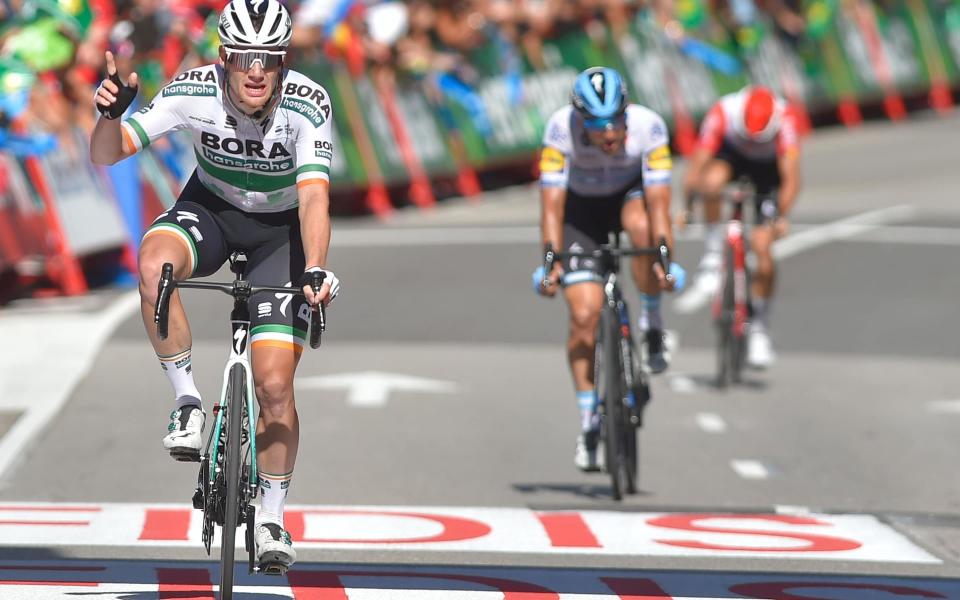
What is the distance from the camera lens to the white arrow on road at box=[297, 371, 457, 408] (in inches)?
517

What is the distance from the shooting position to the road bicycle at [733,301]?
13820mm

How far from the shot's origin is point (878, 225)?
72.6 ft

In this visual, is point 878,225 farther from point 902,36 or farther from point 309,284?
point 309,284

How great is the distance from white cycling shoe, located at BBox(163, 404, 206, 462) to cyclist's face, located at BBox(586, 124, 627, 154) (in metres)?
3.46

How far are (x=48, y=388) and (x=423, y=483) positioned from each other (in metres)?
3.53

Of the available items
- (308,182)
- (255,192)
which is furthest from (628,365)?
(308,182)

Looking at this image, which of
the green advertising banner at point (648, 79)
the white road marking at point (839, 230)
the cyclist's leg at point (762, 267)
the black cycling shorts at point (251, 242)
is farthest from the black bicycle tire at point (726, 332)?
the green advertising banner at point (648, 79)

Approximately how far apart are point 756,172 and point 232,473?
843 centimetres

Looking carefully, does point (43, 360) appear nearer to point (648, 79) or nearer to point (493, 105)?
point (493, 105)

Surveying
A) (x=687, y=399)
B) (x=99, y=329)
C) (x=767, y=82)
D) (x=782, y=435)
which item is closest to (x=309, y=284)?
(x=782, y=435)

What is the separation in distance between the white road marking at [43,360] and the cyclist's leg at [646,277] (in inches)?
133

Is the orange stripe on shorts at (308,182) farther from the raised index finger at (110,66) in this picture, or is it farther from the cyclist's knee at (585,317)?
the cyclist's knee at (585,317)

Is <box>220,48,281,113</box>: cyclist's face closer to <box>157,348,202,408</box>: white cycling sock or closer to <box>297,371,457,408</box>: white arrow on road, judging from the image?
<box>157,348,202,408</box>: white cycling sock

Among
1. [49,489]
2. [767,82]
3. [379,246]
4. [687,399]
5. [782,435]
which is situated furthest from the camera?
[767,82]
